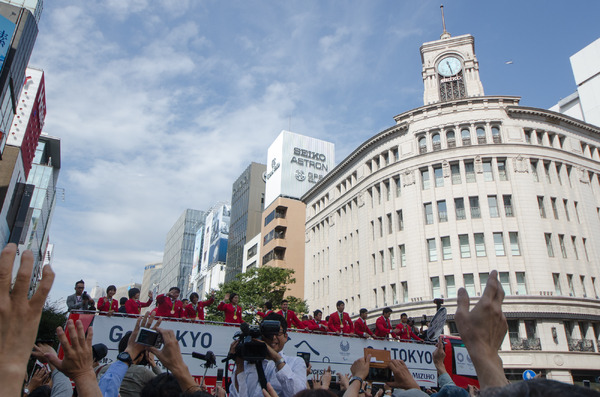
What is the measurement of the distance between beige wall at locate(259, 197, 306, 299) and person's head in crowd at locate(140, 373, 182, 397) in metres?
51.1

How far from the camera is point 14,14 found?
138 ft

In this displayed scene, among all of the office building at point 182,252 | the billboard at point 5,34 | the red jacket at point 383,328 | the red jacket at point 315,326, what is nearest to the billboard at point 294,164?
the billboard at point 5,34

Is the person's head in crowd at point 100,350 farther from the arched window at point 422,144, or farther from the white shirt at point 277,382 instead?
the arched window at point 422,144

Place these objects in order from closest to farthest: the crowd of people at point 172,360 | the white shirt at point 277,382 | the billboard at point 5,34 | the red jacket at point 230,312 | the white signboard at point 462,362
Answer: the crowd of people at point 172,360 < the white shirt at point 277,382 < the red jacket at point 230,312 < the white signboard at point 462,362 < the billboard at point 5,34

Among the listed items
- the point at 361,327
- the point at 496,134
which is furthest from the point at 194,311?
the point at 496,134

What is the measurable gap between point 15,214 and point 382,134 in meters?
47.5

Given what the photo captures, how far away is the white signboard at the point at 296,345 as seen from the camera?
10.1 meters

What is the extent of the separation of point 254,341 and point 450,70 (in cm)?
4636

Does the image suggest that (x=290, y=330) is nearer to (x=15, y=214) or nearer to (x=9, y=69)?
(x=9, y=69)

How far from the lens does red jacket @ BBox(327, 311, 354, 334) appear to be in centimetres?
1397

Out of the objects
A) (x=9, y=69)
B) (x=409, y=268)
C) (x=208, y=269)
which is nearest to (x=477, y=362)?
(x=409, y=268)

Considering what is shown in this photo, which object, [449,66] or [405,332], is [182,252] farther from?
[405,332]

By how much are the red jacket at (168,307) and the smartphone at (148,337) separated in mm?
8950

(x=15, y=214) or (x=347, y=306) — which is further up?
(x=15, y=214)
